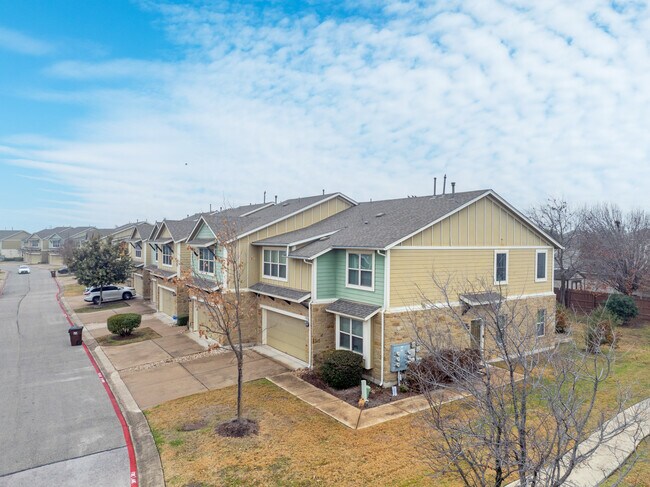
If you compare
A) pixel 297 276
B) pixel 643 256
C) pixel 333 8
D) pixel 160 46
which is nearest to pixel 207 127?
pixel 160 46

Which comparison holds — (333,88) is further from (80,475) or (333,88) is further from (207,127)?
(80,475)

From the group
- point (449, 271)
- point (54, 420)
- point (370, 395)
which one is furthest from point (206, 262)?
point (449, 271)

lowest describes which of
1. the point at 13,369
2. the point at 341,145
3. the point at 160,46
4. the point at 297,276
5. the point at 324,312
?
the point at 13,369

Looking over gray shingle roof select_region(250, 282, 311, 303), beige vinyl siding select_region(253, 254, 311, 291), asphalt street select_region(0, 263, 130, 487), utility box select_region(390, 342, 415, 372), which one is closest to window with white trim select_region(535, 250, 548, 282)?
utility box select_region(390, 342, 415, 372)

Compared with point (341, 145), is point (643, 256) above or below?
below

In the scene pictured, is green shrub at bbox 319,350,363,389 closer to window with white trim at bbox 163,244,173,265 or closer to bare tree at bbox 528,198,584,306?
window with white trim at bbox 163,244,173,265
